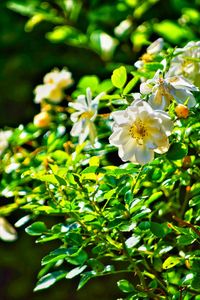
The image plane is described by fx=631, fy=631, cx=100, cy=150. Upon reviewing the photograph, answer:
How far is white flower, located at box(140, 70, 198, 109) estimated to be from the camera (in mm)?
994

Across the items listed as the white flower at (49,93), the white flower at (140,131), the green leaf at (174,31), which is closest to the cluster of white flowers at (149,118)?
the white flower at (140,131)

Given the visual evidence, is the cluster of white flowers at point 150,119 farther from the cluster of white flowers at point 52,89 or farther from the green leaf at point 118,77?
the cluster of white flowers at point 52,89

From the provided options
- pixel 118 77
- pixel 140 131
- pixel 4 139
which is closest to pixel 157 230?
pixel 140 131

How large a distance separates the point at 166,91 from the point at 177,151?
99mm

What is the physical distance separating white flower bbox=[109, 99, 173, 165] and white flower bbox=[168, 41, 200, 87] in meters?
0.20

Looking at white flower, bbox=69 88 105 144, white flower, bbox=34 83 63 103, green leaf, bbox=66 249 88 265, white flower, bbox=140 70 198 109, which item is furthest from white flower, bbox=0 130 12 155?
white flower, bbox=140 70 198 109

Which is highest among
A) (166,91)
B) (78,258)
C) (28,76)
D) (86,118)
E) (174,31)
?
(166,91)

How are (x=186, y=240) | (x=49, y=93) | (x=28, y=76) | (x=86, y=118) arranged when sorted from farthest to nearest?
1. (x=28, y=76)
2. (x=49, y=93)
3. (x=86, y=118)
4. (x=186, y=240)

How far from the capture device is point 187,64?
46.7 inches

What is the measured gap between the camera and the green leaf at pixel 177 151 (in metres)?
1.01

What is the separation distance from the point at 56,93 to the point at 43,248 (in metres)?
1.55

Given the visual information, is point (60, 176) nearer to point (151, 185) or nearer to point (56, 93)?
point (151, 185)

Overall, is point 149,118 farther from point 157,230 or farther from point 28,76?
point 28,76

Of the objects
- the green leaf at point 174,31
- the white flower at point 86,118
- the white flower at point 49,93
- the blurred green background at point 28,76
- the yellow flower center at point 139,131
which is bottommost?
the blurred green background at point 28,76
